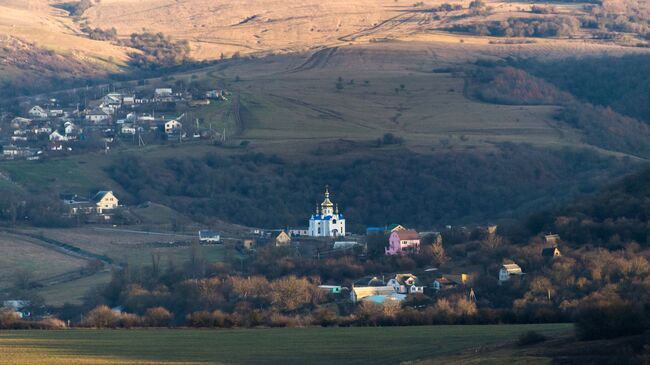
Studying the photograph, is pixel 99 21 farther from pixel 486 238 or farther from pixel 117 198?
pixel 486 238

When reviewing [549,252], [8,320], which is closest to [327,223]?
[549,252]

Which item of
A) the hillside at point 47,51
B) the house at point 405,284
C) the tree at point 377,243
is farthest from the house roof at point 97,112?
the house at point 405,284

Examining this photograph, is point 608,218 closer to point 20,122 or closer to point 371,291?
point 371,291

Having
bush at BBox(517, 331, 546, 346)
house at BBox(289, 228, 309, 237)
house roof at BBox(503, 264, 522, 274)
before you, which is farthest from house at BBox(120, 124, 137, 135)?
bush at BBox(517, 331, 546, 346)

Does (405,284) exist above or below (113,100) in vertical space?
below

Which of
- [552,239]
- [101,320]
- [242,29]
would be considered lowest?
[101,320]

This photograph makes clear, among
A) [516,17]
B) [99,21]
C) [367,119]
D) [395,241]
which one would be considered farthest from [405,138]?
[99,21]

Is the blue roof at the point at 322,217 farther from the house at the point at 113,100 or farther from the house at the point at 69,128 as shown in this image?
the house at the point at 113,100

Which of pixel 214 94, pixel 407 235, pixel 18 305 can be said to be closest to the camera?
pixel 18 305
